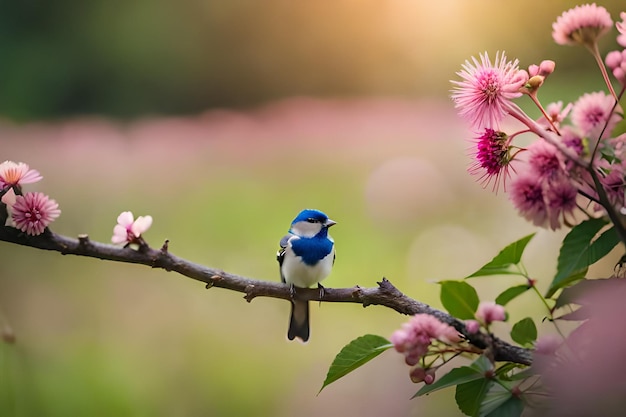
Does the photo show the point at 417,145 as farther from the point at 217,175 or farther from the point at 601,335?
the point at 601,335

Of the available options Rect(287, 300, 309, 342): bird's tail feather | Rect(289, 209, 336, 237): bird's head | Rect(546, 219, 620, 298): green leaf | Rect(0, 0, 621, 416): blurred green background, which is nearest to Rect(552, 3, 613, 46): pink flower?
Rect(546, 219, 620, 298): green leaf

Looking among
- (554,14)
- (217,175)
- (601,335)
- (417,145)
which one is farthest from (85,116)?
(601,335)

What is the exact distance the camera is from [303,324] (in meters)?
0.97

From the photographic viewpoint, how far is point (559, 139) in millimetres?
456

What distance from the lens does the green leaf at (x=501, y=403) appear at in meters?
0.46

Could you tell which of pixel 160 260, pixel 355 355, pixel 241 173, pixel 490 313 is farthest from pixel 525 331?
pixel 241 173

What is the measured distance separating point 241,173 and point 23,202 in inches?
26.3

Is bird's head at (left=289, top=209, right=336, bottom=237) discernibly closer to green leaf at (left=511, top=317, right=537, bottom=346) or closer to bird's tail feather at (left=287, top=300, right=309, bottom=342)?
bird's tail feather at (left=287, top=300, right=309, bottom=342)

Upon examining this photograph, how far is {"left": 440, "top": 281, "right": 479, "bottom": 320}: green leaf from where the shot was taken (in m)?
0.53

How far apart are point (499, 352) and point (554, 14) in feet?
2.98

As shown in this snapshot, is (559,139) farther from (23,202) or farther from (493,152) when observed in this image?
(23,202)

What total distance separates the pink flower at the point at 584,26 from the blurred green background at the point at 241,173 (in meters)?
0.75

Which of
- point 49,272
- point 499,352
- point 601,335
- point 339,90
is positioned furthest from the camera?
point 339,90

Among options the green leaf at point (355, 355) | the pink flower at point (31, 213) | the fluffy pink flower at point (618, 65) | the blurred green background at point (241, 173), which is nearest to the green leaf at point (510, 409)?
the green leaf at point (355, 355)
